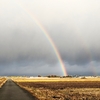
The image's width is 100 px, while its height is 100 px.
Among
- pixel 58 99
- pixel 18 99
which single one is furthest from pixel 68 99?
pixel 18 99

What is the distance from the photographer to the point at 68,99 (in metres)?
27.5

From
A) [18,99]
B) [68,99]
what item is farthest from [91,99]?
[18,99]

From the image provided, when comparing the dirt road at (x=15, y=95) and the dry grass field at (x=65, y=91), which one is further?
the dry grass field at (x=65, y=91)

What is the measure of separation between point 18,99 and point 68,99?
627 cm

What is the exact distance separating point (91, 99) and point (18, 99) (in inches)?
370

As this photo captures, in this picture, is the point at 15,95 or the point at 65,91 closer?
the point at 15,95

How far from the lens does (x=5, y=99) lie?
2602 cm

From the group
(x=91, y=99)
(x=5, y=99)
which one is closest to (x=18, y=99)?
(x=5, y=99)

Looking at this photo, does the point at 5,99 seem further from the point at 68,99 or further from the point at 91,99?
the point at 91,99

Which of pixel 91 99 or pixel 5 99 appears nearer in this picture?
pixel 5 99

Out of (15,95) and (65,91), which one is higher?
(65,91)

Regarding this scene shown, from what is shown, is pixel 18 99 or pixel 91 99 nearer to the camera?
pixel 18 99

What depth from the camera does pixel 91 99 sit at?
28172 mm

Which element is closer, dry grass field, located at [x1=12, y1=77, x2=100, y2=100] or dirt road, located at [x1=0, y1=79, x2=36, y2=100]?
dirt road, located at [x1=0, y1=79, x2=36, y2=100]
